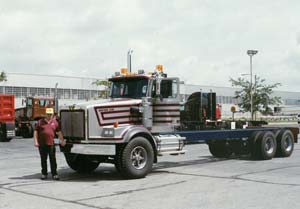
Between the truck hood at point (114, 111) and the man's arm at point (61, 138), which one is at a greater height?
the truck hood at point (114, 111)

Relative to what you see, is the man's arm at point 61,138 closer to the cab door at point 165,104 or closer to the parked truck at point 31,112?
the cab door at point 165,104

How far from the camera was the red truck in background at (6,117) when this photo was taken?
27.0 meters

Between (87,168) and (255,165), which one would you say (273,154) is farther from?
(87,168)

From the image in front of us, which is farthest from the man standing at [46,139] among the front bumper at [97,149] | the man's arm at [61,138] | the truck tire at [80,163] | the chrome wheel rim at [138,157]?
the chrome wheel rim at [138,157]

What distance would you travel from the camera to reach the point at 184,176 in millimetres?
11789

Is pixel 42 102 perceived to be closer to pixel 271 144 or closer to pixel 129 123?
pixel 271 144

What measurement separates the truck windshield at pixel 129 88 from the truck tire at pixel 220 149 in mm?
4906

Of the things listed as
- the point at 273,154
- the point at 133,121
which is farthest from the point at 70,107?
the point at 273,154

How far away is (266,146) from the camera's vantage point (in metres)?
15.9

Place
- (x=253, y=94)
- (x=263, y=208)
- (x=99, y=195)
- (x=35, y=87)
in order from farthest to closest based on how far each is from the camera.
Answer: (x=35, y=87) → (x=253, y=94) → (x=99, y=195) → (x=263, y=208)

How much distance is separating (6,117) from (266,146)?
16881 millimetres

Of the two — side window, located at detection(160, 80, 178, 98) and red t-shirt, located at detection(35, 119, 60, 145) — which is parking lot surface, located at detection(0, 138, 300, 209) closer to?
red t-shirt, located at detection(35, 119, 60, 145)

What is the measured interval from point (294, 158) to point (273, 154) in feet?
2.78

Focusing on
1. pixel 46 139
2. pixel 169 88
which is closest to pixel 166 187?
pixel 46 139
